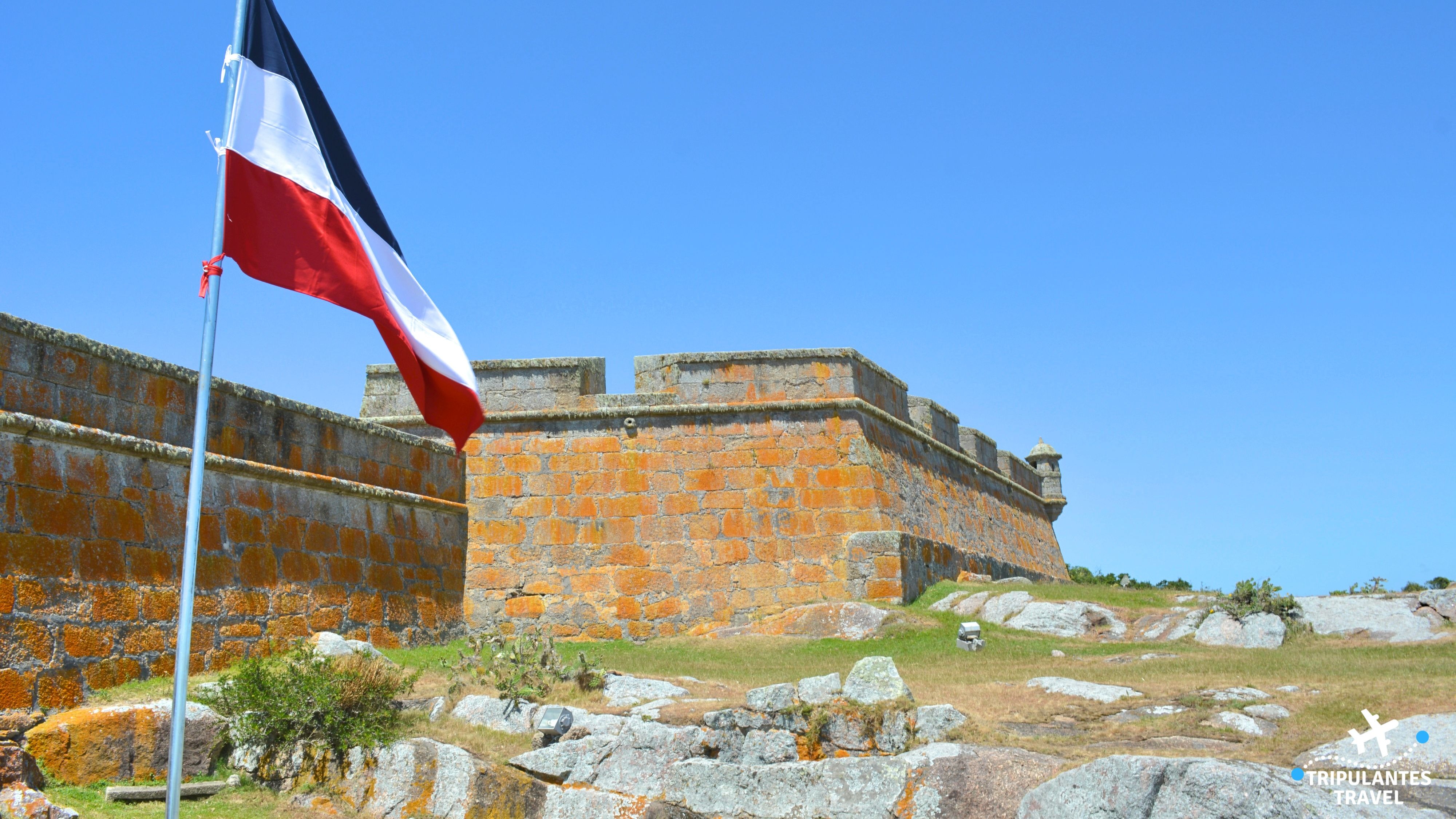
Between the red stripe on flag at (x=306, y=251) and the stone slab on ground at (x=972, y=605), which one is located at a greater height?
the red stripe on flag at (x=306, y=251)

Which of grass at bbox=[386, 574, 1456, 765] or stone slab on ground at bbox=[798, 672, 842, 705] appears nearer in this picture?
grass at bbox=[386, 574, 1456, 765]

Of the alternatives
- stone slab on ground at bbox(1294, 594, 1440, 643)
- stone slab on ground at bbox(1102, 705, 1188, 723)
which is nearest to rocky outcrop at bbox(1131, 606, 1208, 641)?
stone slab on ground at bbox(1294, 594, 1440, 643)

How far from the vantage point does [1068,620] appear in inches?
481

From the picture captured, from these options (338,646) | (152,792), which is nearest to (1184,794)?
(152,792)

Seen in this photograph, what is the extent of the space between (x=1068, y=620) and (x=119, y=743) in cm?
897

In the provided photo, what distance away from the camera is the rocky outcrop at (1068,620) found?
12.0 m

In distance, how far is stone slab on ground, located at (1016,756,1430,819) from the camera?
5773 mm

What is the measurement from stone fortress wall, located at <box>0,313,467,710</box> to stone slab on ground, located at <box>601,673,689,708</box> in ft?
10.6

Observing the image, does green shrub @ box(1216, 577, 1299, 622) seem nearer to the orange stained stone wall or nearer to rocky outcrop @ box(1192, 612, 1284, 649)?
rocky outcrop @ box(1192, 612, 1284, 649)

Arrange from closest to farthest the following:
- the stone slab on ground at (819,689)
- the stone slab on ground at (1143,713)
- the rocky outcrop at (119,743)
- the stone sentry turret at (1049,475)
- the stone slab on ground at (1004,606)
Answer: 1. the rocky outcrop at (119,743)
2. the stone slab on ground at (1143,713)
3. the stone slab on ground at (819,689)
4. the stone slab on ground at (1004,606)
5. the stone sentry turret at (1049,475)

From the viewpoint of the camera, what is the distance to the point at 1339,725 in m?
6.97

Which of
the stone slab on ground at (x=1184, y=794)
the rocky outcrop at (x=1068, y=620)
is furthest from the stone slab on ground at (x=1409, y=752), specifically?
the rocky outcrop at (x=1068, y=620)

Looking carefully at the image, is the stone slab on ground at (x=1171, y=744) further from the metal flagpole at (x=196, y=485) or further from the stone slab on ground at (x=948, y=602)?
the stone slab on ground at (x=948, y=602)

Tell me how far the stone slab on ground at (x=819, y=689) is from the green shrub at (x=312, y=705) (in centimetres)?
275
